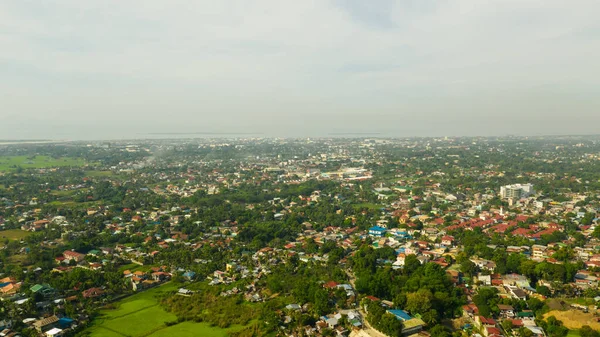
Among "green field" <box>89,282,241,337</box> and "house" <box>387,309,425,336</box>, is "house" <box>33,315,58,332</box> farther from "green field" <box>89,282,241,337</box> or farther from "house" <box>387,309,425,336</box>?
"house" <box>387,309,425,336</box>

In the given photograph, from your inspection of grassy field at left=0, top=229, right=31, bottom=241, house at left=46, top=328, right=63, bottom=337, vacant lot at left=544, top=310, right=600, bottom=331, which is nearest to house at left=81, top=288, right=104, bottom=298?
house at left=46, top=328, right=63, bottom=337

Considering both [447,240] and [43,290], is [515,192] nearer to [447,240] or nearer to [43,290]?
[447,240]

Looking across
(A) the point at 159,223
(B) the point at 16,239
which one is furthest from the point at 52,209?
(A) the point at 159,223

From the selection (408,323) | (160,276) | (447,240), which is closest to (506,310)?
(408,323)

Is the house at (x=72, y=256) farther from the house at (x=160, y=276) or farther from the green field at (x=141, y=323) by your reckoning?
the green field at (x=141, y=323)

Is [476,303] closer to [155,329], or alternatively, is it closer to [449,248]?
[449,248]

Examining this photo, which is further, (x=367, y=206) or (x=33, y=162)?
(x=33, y=162)
